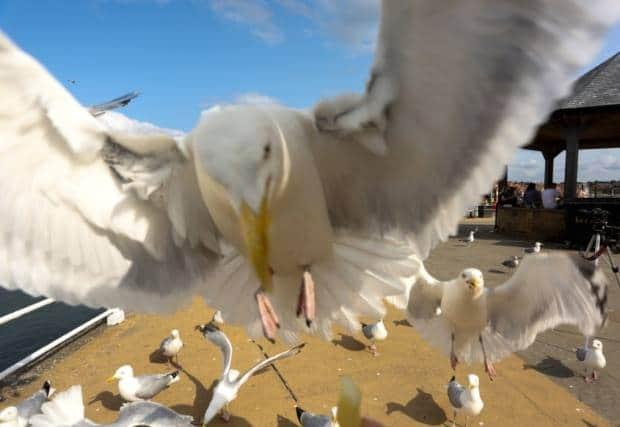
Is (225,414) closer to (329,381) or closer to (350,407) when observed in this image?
(329,381)

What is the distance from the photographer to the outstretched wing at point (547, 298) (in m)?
1.43

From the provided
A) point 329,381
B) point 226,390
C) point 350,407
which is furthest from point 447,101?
point 329,381

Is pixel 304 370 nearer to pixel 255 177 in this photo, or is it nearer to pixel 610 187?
pixel 255 177

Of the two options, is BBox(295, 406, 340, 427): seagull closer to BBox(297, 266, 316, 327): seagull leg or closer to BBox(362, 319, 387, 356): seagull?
BBox(362, 319, 387, 356): seagull

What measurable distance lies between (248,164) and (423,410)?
2.46 m

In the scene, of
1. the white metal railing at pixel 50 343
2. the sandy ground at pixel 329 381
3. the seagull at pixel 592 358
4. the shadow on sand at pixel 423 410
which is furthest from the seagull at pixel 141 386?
the seagull at pixel 592 358

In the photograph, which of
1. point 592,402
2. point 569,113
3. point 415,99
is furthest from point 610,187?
point 415,99

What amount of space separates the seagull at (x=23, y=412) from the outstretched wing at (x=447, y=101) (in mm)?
2467

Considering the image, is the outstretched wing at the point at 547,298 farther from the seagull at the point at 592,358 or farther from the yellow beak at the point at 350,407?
the seagull at the point at 592,358

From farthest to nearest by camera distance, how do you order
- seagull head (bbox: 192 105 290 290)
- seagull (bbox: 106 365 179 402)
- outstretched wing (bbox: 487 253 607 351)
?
seagull (bbox: 106 365 179 402)
outstretched wing (bbox: 487 253 607 351)
seagull head (bbox: 192 105 290 290)

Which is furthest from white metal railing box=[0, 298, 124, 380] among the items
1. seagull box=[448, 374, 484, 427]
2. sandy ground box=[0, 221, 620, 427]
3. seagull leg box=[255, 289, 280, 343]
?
seagull box=[448, 374, 484, 427]

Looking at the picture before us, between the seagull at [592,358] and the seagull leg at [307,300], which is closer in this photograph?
the seagull leg at [307,300]

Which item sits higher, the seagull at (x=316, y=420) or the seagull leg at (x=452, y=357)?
the seagull leg at (x=452, y=357)

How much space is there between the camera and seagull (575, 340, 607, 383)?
9.28 feet
